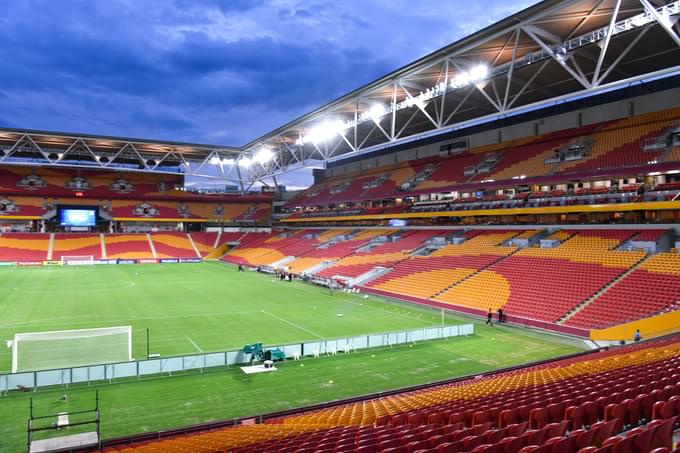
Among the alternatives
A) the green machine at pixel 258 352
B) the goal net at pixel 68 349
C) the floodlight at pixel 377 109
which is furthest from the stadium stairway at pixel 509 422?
the floodlight at pixel 377 109

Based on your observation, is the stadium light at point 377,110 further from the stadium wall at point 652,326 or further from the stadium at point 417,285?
the stadium wall at point 652,326

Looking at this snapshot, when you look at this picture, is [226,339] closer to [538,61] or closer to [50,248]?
[538,61]

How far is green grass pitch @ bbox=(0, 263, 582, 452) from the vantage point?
527 inches

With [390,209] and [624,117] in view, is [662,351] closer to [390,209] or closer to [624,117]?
[624,117]

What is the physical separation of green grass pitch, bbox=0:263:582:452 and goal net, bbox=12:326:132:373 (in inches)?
39.2

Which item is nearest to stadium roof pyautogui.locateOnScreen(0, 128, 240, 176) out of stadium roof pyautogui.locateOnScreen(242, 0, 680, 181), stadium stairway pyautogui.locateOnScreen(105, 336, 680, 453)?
stadium roof pyautogui.locateOnScreen(242, 0, 680, 181)

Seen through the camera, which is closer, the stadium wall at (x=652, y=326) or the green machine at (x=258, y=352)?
the green machine at (x=258, y=352)

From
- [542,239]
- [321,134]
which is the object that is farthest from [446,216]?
[321,134]

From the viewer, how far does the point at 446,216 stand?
43594mm

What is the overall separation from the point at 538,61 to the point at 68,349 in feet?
103

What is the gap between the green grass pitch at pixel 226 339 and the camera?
1340cm

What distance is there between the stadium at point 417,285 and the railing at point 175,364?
2.9 inches

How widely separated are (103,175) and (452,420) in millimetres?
74279

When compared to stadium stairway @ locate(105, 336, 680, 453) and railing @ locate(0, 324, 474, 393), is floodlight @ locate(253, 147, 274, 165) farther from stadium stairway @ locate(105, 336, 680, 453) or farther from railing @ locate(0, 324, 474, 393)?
stadium stairway @ locate(105, 336, 680, 453)
